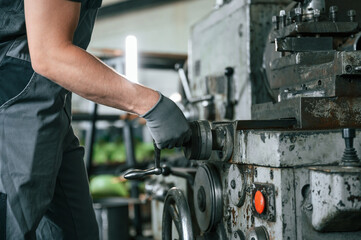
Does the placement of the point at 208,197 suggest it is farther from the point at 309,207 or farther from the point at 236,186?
the point at 309,207

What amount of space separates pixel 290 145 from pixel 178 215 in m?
0.39

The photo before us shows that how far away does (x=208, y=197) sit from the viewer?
110 cm

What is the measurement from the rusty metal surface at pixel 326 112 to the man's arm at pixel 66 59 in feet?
1.18

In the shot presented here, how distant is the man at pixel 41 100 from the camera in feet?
2.83

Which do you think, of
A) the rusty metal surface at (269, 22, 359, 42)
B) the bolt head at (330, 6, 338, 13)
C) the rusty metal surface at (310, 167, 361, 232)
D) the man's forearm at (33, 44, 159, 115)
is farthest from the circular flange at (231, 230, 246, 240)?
the bolt head at (330, 6, 338, 13)

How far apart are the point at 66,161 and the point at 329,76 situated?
72 cm

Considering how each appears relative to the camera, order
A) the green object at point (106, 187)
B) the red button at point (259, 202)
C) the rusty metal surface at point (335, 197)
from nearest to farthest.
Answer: the rusty metal surface at point (335, 197), the red button at point (259, 202), the green object at point (106, 187)

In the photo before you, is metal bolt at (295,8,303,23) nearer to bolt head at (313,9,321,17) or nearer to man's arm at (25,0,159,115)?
bolt head at (313,9,321,17)

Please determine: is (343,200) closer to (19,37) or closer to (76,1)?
(76,1)

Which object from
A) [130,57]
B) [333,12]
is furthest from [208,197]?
[130,57]

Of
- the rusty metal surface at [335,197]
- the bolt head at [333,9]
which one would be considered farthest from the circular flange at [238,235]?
the bolt head at [333,9]

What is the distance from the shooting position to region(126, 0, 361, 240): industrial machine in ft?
2.68

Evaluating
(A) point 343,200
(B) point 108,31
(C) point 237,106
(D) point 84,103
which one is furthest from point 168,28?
(A) point 343,200

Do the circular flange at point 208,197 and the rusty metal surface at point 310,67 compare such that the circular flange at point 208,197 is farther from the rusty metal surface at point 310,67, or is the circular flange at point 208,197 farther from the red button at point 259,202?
the rusty metal surface at point 310,67
